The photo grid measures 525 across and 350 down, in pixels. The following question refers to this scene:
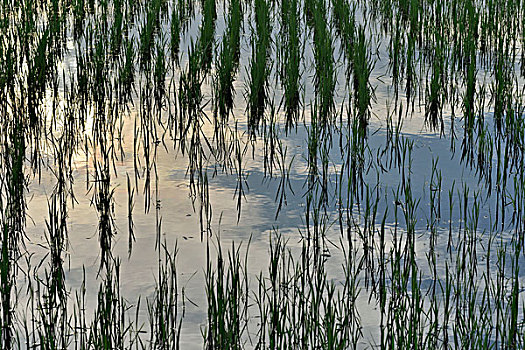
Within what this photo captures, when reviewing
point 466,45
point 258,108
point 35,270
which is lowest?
point 35,270

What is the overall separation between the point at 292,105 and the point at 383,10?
266 cm

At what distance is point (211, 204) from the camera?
312 centimetres

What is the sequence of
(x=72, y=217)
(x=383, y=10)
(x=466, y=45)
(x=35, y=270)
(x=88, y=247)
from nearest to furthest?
(x=35, y=270), (x=88, y=247), (x=72, y=217), (x=466, y=45), (x=383, y=10)

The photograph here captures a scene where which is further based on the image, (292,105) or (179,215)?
(292,105)

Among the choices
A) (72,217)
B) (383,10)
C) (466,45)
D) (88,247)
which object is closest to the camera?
(88,247)

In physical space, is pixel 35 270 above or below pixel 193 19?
below

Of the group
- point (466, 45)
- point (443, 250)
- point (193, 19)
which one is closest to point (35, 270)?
point (443, 250)

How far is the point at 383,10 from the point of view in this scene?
6.54 metres

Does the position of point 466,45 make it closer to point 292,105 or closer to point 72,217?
point 292,105

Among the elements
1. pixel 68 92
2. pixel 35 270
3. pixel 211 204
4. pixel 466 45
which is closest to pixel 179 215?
pixel 211 204

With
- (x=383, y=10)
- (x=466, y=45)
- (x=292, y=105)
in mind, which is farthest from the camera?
(x=383, y=10)

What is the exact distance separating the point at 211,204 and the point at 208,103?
1.32m

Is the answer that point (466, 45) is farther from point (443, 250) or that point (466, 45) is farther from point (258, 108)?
point (443, 250)

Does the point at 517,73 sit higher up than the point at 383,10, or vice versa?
the point at 383,10
